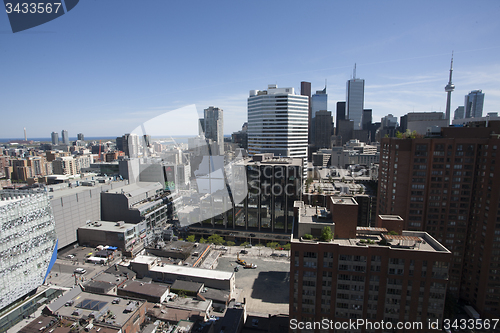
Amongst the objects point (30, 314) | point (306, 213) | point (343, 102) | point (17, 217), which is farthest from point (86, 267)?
point (343, 102)

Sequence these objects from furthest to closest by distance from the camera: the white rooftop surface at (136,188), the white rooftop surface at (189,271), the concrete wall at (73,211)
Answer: the white rooftop surface at (136,188) → the concrete wall at (73,211) → the white rooftop surface at (189,271)

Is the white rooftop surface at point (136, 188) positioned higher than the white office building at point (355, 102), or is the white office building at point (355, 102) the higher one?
the white office building at point (355, 102)

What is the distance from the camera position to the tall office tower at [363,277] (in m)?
10.1

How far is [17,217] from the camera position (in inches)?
625

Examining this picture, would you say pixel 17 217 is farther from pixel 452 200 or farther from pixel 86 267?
pixel 452 200

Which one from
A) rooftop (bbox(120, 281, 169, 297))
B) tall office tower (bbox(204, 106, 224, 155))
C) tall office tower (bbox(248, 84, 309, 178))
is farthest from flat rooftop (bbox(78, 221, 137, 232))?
tall office tower (bbox(204, 106, 224, 155))

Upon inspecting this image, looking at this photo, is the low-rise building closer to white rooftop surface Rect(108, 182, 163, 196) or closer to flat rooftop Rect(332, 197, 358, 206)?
flat rooftop Rect(332, 197, 358, 206)

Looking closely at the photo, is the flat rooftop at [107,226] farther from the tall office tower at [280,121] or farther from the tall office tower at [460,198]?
the tall office tower at [460,198]

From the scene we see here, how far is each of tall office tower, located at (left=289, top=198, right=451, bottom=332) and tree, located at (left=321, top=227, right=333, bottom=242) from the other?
0.47ft

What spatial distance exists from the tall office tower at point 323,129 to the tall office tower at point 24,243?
10798 centimetres

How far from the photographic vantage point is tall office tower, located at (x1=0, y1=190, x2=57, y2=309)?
15078 mm

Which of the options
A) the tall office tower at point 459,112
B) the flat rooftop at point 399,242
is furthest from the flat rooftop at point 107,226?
the tall office tower at point 459,112

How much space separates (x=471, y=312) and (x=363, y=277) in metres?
14.3

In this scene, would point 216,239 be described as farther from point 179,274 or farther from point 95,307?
point 95,307
